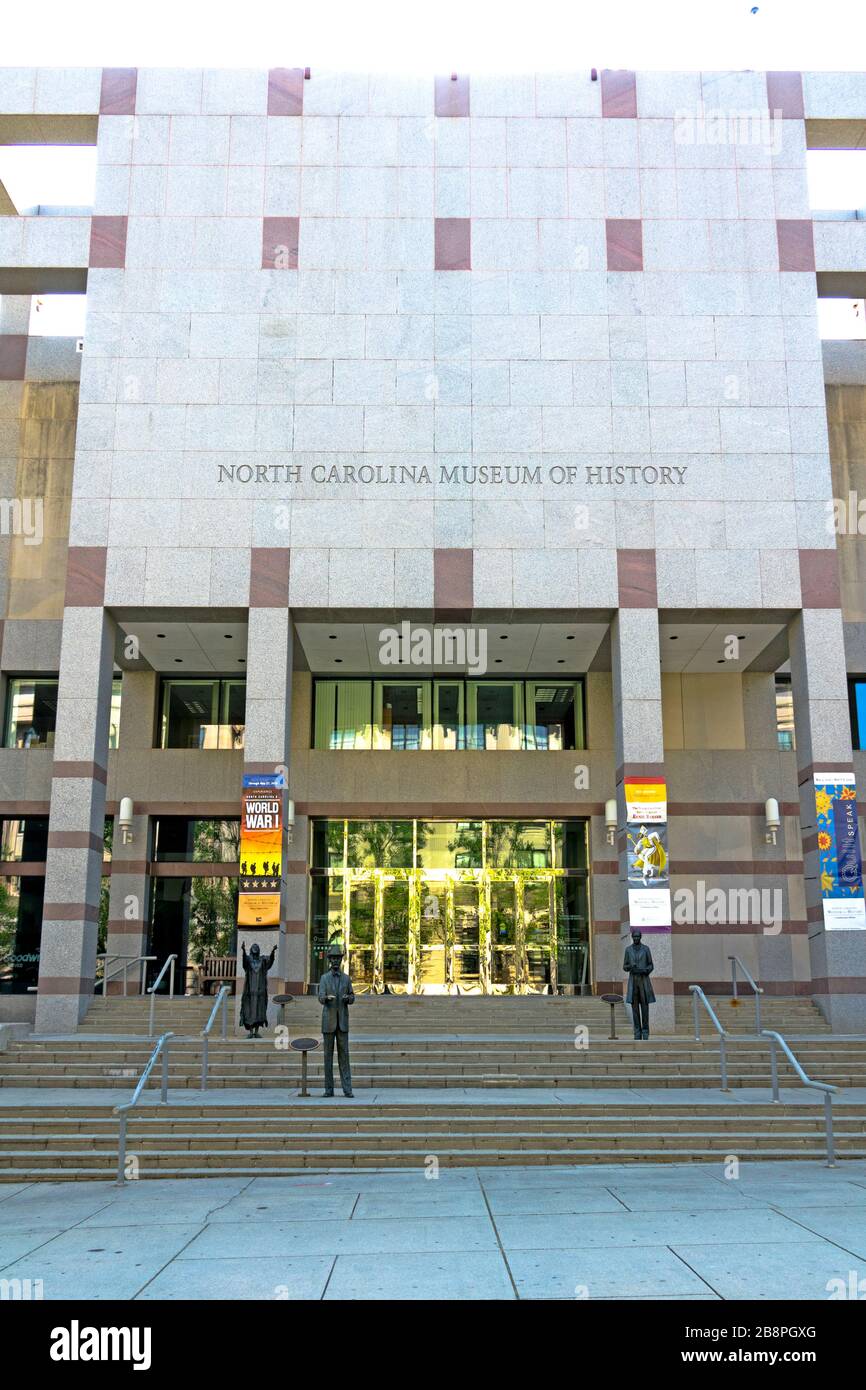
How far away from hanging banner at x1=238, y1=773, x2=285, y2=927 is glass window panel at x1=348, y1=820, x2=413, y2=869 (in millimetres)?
5556

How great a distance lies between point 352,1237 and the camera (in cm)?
855

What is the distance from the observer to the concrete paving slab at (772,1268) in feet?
22.4

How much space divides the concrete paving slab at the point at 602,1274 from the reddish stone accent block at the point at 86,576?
16637 millimetres

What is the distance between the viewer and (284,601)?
21703 millimetres

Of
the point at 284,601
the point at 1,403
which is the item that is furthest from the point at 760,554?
the point at 1,403

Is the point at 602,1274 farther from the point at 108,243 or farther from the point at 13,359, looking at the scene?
the point at 13,359

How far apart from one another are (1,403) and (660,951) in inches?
748

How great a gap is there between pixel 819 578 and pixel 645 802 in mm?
5731

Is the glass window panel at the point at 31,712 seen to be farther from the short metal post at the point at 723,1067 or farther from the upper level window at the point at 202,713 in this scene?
the short metal post at the point at 723,1067

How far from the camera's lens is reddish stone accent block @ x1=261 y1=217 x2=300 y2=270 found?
23078 millimetres

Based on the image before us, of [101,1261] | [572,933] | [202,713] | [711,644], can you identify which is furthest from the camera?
[202,713]

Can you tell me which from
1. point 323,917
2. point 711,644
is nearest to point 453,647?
point 711,644

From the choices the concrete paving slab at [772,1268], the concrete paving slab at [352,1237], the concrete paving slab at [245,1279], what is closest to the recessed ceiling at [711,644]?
the concrete paving slab at [352,1237]

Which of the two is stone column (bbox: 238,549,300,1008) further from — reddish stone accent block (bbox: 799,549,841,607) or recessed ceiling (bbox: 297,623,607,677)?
reddish stone accent block (bbox: 799,549,841,607)
